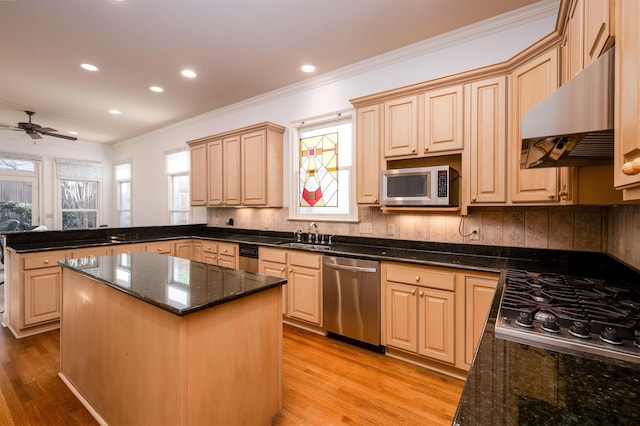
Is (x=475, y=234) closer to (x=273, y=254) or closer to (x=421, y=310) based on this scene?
(x=421, y=310)

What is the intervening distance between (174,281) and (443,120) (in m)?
2.45

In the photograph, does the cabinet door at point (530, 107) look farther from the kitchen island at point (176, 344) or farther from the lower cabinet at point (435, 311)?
the kitchen island at point (176, 344)

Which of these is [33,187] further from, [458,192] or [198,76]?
[458,192]

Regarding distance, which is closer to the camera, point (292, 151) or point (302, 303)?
point (302, 303)

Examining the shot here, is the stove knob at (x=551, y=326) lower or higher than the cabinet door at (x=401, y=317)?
higher

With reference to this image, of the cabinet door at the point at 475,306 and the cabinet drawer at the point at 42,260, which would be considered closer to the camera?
the cabinet door at the point at 475,306

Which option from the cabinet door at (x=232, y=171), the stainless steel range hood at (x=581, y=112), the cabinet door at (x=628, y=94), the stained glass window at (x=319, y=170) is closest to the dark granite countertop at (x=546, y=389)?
the cabinet door at (x=628, y=94)

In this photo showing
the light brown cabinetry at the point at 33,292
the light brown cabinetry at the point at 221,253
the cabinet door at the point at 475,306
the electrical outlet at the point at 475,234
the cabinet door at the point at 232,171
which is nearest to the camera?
the cabinet door at the point at 475,306

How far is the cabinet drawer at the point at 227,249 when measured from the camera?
399 cm

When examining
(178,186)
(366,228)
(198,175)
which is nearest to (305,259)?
(366,228)

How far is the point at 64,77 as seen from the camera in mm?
3734

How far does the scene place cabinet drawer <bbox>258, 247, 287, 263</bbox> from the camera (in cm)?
339

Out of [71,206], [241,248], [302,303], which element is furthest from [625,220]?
[71,206]

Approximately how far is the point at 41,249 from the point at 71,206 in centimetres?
452
